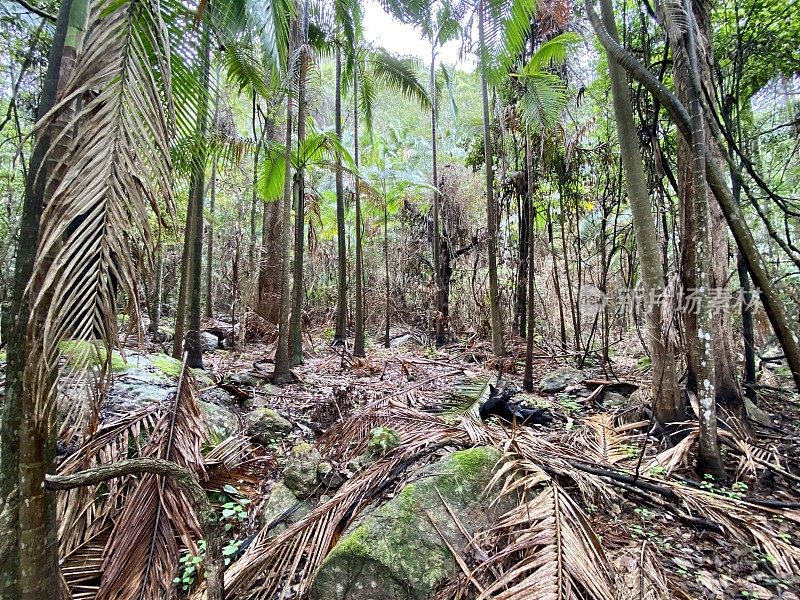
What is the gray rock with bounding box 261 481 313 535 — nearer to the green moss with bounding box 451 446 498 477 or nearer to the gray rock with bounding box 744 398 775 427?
the green moss with bounding box 451 446 498 477

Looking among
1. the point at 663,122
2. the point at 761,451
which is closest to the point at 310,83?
the point at 663,122

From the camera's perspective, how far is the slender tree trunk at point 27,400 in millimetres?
1346

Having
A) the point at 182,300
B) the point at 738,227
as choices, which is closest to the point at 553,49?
the point at 738,227

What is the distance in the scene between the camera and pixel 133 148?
4.12 feet

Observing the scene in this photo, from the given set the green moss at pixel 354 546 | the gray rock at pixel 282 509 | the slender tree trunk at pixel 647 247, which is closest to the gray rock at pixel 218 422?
the gray rock at pixel 282 509

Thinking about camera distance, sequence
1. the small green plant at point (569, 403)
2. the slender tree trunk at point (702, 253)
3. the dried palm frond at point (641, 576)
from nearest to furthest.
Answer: the dried palm frond at point (641, 576) → the slender tree trunk at point (702, 253) → the small green plant at point (569, 403)

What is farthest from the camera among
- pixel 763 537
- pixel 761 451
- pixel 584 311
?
pixel 584 311

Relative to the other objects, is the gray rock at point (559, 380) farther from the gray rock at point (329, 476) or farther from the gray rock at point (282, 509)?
the gray rock at point (282, 509)

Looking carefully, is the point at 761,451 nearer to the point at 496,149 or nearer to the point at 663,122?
the point at 663,122

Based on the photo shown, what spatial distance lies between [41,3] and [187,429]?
154 inches

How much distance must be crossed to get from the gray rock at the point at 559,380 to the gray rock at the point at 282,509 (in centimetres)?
402

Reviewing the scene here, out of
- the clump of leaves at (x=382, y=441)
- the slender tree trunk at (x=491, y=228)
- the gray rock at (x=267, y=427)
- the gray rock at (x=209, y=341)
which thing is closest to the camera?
the clump of leaves at (x=382, y=441)

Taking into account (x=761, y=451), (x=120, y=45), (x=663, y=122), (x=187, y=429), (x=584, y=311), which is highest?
(x=663, y=122)

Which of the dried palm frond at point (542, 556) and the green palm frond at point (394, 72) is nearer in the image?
the dried palm frond at point (542, 556)
